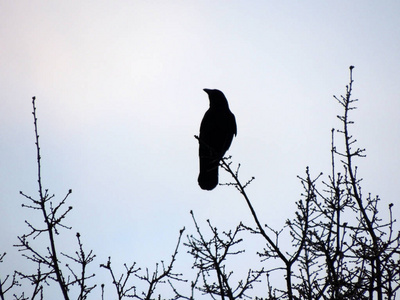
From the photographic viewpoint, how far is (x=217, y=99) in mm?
7621

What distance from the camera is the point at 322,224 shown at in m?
4.64

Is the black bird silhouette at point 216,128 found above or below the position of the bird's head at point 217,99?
below

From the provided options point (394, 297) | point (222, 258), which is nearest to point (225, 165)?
point (222, 258)

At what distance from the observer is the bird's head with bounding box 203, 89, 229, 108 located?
299 inches

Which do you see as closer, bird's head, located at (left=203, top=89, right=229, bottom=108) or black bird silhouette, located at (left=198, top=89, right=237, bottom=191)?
black bird silhouette, located at (left=198, top=89, right=237, bottom=191)

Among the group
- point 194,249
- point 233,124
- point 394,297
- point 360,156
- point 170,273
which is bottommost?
point 394,297

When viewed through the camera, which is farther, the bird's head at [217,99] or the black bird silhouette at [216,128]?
the bird's head at [217,99]

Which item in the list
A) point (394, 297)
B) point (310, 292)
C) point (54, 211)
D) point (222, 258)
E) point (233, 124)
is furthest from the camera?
point (233, 124)

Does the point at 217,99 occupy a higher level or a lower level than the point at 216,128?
higher

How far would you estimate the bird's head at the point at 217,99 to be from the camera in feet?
24.9

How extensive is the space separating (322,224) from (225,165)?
1511 mm

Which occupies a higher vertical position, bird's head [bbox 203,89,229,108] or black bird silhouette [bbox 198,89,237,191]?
bird's head [bbox 203,89,229,108]

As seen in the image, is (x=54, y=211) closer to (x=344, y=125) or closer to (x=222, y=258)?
(x=222, y=258)

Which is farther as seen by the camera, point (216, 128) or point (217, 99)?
point (217, 99)
